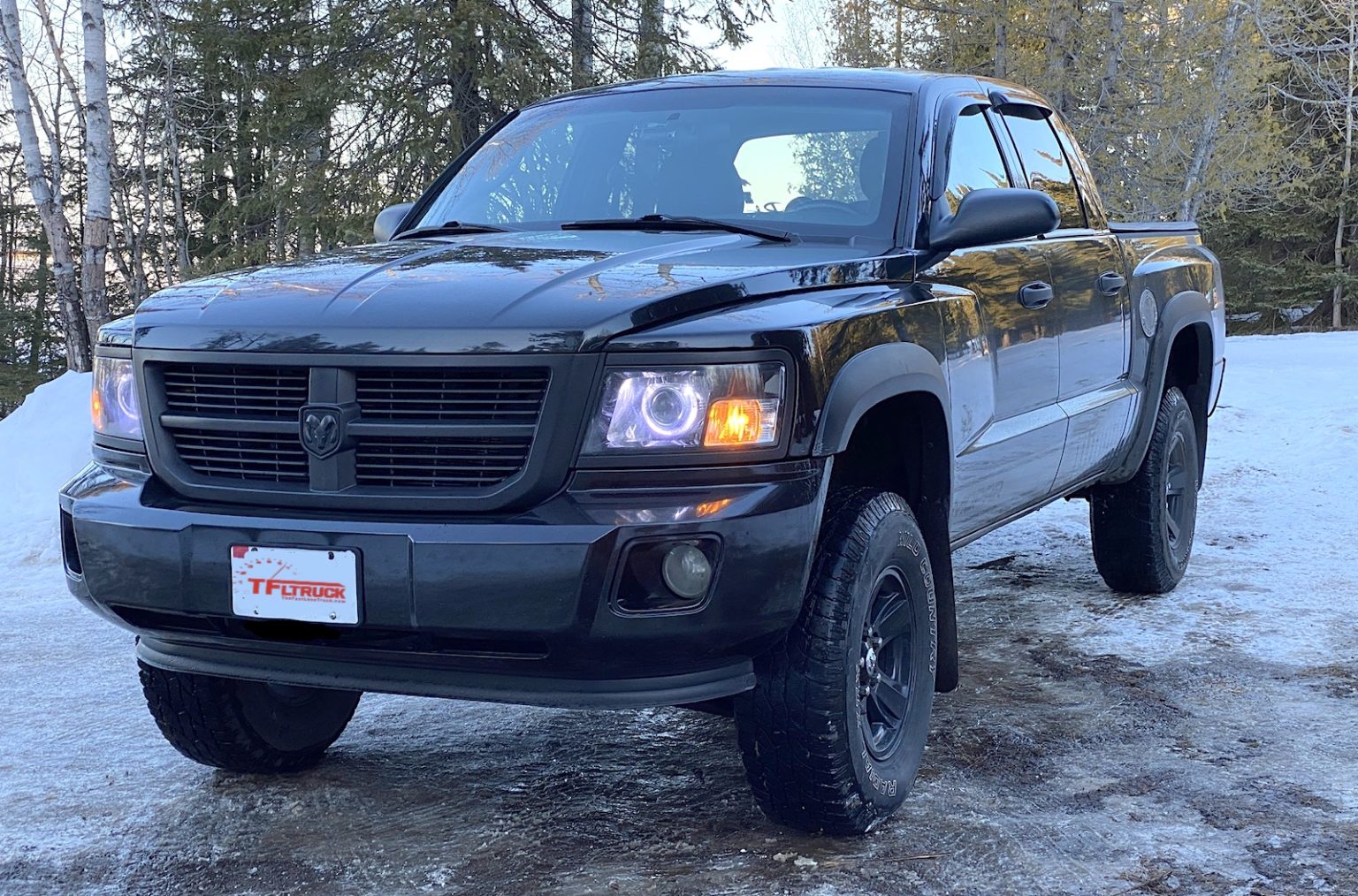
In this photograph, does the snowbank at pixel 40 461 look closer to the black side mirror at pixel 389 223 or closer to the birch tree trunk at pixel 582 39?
the black side mirror at pixel 389 223

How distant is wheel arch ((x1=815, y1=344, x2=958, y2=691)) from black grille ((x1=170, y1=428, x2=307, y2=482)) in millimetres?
1164

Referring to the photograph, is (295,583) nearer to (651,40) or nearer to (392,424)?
(392,424)

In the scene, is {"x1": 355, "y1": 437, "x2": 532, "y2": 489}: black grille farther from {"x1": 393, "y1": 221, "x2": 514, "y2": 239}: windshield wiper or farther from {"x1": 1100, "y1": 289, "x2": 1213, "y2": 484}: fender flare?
{"x1": 1100, "y1": 289, "x2": 1213, "y2": 484}: fender flare

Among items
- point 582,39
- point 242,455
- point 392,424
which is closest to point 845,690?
point 392,424

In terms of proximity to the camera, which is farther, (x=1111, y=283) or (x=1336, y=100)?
(x=1336, y=100)

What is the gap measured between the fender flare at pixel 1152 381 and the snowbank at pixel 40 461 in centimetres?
488

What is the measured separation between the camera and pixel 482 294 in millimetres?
2738

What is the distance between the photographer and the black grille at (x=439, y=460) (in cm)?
261

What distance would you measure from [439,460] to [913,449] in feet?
4.31

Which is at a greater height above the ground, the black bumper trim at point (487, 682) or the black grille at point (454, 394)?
the black grille at point (454, 394)

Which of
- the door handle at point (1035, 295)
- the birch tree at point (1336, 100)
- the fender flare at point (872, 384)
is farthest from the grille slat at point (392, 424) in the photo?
the birch tree at point (1336, 100)

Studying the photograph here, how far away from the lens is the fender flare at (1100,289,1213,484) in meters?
5.17

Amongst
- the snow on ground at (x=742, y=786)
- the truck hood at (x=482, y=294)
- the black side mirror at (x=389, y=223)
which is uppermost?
Result: the black side mirror at (x=389, y=223)

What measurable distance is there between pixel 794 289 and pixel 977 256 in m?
1.05
